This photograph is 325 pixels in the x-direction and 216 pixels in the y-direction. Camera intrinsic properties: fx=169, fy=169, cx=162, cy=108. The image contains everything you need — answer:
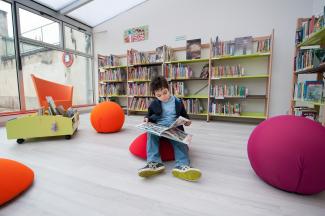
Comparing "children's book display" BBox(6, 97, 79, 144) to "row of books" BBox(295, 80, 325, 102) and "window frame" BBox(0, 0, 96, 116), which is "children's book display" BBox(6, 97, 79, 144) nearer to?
"window frame" BBox(0, 0, 96, 116)

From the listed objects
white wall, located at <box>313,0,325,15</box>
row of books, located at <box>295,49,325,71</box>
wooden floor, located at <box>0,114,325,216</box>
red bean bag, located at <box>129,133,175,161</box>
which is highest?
white wall, located at <box>313,0,325,15</box>

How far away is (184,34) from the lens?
147 inches

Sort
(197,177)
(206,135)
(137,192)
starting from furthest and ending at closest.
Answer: (206,135) < (197,177) < (137,192)

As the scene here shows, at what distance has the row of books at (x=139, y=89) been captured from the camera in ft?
13.0

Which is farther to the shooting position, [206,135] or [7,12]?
[7,12]

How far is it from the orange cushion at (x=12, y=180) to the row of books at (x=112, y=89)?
3.45m

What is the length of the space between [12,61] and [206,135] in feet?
12.9

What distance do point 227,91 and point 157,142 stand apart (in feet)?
7.57

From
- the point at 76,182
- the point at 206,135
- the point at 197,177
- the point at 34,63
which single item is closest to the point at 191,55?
the point at 206,135

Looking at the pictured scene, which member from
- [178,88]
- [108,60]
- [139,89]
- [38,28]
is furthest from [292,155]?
[38,28]

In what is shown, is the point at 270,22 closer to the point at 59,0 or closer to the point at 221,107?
the point at 221,107

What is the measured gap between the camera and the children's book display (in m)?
1.94

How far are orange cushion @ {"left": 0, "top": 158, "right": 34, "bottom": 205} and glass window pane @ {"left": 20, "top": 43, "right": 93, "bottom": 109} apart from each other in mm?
3216

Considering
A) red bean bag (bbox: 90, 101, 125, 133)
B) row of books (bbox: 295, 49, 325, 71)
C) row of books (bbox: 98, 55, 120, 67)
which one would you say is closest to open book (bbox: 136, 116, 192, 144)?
red bean bag (bbox: 90, 101, 125, 133)
